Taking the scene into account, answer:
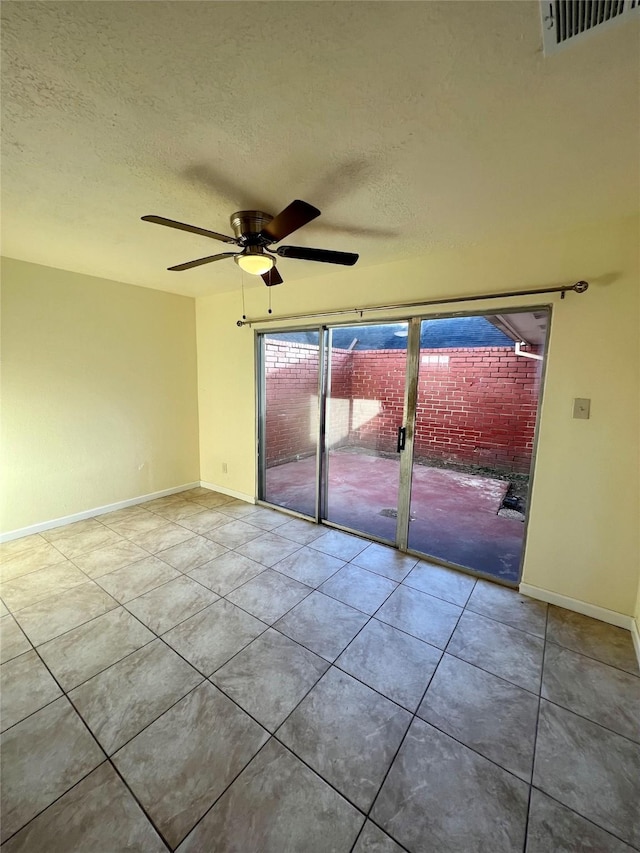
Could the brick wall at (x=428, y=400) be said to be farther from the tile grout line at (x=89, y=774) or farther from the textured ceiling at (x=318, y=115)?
the tile grout line at (x=89, y=774)

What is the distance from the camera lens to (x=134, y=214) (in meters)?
1.94

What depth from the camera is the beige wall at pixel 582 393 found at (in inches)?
74.7

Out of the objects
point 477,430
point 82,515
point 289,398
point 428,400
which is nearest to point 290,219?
point 428,400

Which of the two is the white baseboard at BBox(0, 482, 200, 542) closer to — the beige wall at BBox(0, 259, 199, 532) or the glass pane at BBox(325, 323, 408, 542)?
the beige wall at BBox(0, 259, 199, 532)

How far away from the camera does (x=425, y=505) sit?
3.69 meters

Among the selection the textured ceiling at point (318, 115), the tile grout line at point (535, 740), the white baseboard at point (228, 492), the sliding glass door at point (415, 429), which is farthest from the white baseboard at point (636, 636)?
the white baseboard at point (228, 492)

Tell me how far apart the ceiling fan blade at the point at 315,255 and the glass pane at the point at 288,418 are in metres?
1.81

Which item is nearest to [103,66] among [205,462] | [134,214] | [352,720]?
[134,214]

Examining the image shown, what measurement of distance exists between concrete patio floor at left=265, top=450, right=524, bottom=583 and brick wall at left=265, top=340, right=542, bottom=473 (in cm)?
34

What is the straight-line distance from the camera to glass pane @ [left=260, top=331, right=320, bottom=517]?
3779 mm

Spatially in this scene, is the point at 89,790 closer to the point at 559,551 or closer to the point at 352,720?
the point at 352,720

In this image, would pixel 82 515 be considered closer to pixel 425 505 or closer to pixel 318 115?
pixel 425 505

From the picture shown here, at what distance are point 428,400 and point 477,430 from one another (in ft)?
2.79

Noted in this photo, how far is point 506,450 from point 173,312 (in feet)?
12.6
